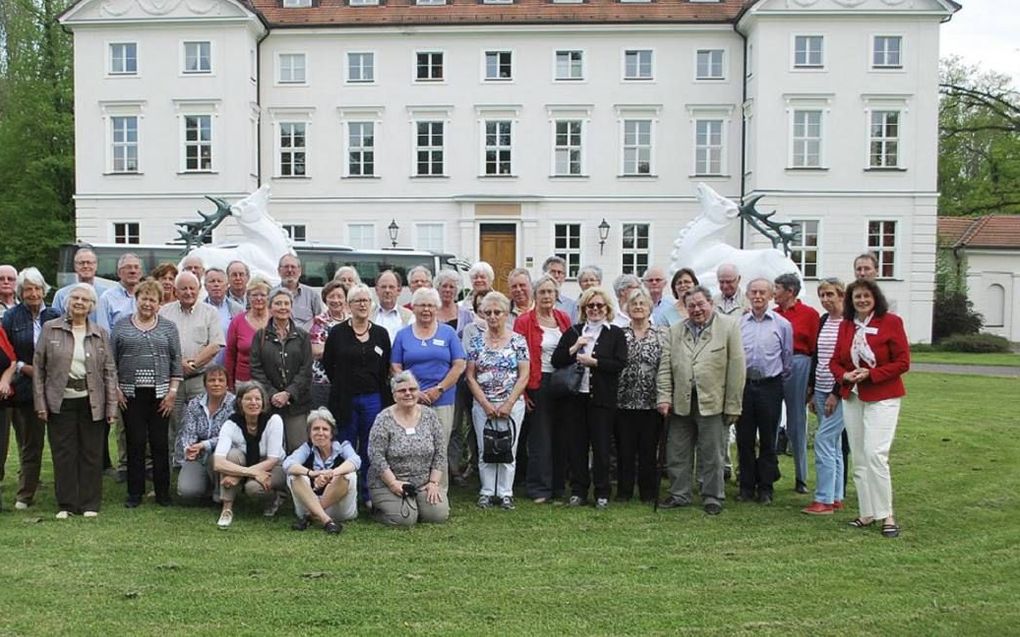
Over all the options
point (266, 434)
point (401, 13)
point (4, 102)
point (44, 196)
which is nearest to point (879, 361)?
point (266, 434)

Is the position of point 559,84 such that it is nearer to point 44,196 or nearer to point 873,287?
point 44,196

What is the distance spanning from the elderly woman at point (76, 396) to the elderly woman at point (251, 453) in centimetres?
97

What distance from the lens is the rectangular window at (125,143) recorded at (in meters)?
32.6

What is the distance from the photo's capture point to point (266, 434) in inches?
283

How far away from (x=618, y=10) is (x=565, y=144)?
16.6 ft

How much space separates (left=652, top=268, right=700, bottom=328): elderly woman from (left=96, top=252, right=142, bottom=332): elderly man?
4.74 meters

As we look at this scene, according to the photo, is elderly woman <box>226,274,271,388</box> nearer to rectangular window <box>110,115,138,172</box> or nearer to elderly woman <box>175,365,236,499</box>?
elderly woman <box>175,365,236,499</box>

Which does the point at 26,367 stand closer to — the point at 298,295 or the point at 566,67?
the point at 298,295

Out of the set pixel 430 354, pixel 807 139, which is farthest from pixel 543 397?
pixel 807 139

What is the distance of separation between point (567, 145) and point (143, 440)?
2737 centimetres

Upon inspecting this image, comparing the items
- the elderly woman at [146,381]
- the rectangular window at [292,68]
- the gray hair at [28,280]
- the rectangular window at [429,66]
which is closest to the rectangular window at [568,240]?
the rectangular window at [429,66]

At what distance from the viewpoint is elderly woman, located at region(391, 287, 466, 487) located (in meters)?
7.37

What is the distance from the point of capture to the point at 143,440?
7508 mm

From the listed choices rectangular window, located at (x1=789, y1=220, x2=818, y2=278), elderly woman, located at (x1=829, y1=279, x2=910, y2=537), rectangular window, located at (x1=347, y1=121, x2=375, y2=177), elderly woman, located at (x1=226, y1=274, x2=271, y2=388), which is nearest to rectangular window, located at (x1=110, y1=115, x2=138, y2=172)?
rectangular window, located at (x1=347, y1=121, x2=375, y2=177)
